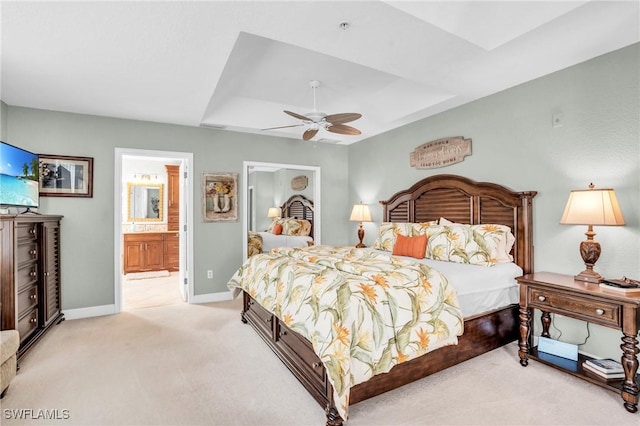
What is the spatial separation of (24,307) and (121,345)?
889 millimetres

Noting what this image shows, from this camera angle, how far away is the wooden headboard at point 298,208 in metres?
5.59

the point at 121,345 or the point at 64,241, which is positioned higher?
the point at 64,241

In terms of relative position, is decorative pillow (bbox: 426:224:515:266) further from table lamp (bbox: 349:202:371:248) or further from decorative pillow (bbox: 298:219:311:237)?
decorative pillow (bbox: 298:219:311:237)

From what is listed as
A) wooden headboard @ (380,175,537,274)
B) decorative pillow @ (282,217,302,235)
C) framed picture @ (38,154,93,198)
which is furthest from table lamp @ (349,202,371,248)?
framed picture @ (38,154,93,198)

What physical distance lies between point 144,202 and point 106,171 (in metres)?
3.11

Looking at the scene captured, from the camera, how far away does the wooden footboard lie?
6.68ft

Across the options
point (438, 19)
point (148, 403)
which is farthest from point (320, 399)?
point (438, 19)

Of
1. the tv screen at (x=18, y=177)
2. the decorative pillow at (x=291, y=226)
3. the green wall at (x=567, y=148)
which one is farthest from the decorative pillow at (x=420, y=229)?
the tv screen at (x=18, y=177)

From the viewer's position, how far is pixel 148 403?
210 centimetres

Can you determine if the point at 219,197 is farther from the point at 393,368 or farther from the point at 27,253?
the point at 393,368

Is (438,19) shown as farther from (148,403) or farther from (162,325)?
(162,325)

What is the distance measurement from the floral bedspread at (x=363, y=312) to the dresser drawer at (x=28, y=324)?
2183 mm

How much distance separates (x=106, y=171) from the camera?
4008 mm

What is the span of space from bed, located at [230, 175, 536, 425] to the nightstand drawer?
1.23ft
